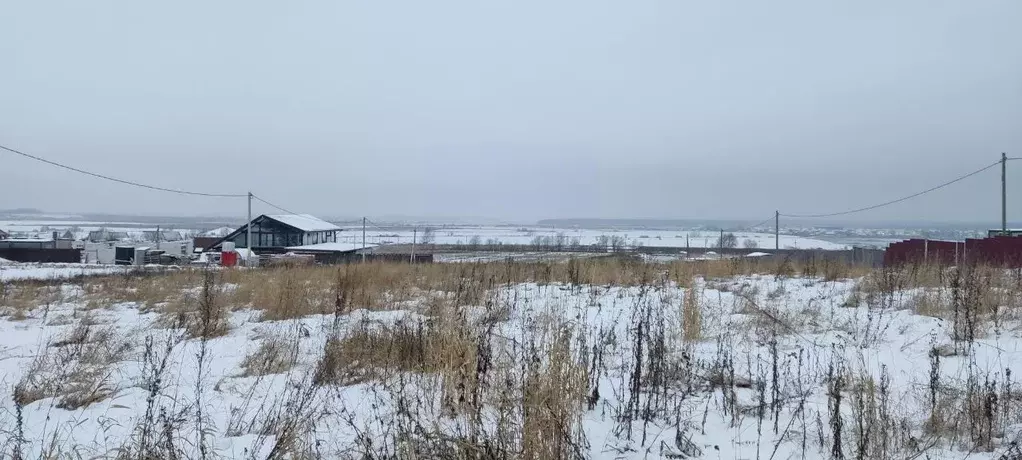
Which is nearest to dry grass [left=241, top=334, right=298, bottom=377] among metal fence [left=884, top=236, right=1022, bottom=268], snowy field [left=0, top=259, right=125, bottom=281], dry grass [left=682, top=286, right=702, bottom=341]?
dry grass [left=682, top=286, right=702, bottom=341]

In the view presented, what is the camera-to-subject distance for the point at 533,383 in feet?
11.0

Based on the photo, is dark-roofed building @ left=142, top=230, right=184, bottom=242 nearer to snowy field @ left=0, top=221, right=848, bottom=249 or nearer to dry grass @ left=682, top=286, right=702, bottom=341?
snowy field @ left=0, top=221, right=848, bottom=249

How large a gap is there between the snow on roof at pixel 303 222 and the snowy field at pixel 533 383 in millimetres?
37589

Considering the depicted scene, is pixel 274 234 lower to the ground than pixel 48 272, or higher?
higher

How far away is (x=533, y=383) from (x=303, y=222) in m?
47.0

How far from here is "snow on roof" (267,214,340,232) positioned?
44.5 meters

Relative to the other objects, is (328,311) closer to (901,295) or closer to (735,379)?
(735,379)

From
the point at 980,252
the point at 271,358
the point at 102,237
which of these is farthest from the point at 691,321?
the point at 102,237

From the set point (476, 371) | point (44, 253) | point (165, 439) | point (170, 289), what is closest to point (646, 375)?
point (476, 371)

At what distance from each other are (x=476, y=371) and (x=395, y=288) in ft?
22.4

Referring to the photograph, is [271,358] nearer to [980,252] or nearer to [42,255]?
[980,252]

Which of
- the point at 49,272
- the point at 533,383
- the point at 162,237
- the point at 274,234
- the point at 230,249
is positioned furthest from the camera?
the point at 162,237

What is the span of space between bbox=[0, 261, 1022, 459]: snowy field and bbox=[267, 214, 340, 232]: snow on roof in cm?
3759

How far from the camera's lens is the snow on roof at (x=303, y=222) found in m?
44.5
